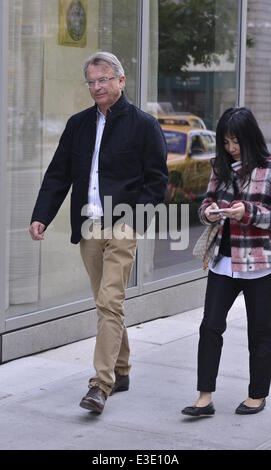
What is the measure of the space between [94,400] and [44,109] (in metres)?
2.42

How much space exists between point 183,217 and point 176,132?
0.74m

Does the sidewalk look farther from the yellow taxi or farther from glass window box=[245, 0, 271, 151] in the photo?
glass window box=[245, 0, 271, 151]

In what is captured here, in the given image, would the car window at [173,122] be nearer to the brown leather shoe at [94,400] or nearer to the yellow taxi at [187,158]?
the yellow taxi at [187,158]

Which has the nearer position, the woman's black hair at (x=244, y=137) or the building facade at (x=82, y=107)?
the woman's black hair at (x=244, y=137)

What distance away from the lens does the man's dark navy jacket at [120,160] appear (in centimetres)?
543

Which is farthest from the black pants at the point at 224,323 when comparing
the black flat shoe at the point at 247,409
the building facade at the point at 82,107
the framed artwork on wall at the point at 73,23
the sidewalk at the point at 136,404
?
the framed artwork on wall at the point at 73,23

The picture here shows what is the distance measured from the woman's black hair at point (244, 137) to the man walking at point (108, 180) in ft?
1.40

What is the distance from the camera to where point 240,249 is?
5.20 metres

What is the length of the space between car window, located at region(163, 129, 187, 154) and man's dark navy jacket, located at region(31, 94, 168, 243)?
262 cm

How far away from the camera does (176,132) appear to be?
27.3 feet
